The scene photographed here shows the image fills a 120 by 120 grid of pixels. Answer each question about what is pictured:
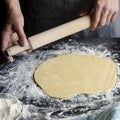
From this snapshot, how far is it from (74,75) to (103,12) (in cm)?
39

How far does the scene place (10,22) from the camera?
1449 millimetres

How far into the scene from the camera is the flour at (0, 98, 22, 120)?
105 cm

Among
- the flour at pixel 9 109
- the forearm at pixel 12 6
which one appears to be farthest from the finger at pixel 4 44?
the flour at pixel 9 109

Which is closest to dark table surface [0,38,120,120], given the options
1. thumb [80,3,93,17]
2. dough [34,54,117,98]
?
dough [34,54,117,98]

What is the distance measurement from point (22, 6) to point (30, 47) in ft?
1.48

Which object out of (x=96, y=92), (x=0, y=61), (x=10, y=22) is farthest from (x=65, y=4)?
(x=96, y=92)

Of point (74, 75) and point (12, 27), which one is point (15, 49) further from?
point (74, 75)

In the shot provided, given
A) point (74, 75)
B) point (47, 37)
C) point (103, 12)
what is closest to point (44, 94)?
point (74, 75)

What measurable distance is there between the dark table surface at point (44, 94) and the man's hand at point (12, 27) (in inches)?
3.3

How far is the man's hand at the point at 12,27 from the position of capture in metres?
1.44

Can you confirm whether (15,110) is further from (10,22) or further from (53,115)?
(10,22)

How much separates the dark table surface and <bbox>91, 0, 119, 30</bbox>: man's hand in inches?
4.1

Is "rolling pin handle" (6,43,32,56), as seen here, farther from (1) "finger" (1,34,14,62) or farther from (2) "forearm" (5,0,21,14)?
(2) "forearm" (5,0,21,14)

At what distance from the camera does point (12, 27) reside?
146 cm
